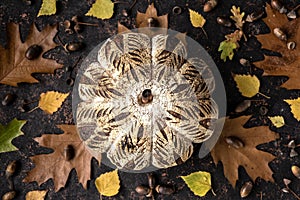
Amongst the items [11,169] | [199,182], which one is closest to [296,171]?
[199,182]

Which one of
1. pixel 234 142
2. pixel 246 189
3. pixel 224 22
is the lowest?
pixel 246 189

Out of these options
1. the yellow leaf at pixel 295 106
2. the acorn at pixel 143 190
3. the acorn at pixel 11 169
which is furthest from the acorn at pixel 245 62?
A: the acorn at pixel 11 169

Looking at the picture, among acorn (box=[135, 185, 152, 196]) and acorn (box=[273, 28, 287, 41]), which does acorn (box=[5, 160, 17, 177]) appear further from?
acorn (box=[273, 28, 287, 41])

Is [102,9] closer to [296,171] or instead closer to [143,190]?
[143,190]

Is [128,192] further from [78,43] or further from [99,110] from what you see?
[78,43]

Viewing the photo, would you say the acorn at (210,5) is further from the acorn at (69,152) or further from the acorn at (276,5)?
the acorn at (69,152)
